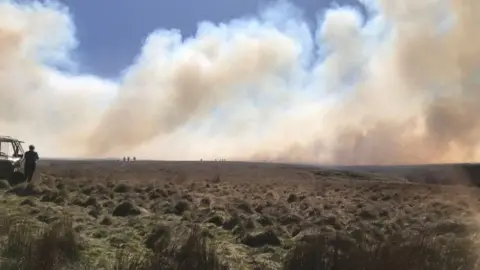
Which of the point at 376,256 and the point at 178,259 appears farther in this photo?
the point at 376,256

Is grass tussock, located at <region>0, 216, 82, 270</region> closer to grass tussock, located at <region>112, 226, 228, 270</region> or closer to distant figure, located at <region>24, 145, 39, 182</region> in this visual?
grass tussock, located at <region>112, 226, 228, 270</region>

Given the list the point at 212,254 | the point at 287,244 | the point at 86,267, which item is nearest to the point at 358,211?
the point at 287,244

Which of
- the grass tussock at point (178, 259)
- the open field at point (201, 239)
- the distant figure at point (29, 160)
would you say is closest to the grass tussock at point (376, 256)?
the open field at point (201, 239)

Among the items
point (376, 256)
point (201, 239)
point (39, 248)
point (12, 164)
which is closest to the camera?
point (39, 248)

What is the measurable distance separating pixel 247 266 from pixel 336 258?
1.87 m

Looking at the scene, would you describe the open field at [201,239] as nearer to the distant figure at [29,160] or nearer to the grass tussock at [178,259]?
the grass tussock at [178,259]

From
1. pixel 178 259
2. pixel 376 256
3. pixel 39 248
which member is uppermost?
pixel 39 248

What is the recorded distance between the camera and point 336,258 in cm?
1028

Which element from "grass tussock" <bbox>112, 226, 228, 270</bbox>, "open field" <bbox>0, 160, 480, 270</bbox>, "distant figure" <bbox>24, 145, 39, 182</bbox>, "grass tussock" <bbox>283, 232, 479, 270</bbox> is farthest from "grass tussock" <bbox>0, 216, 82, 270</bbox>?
"distant figure" <bbox>24, 145, 39, 182</bbox>

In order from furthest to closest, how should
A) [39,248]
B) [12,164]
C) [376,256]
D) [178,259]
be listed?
[12,164]
[376,256]
[178,259]
[39,248]

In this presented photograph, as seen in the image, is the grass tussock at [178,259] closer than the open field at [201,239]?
Yes

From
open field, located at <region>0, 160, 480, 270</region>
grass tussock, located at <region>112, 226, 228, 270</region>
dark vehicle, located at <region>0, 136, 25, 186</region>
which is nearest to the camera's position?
grass tussock, located at <region>112, 226, 228, 270</region>

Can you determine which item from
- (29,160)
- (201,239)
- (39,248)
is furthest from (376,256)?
(29,160)

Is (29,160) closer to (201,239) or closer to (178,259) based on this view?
(201,239)
